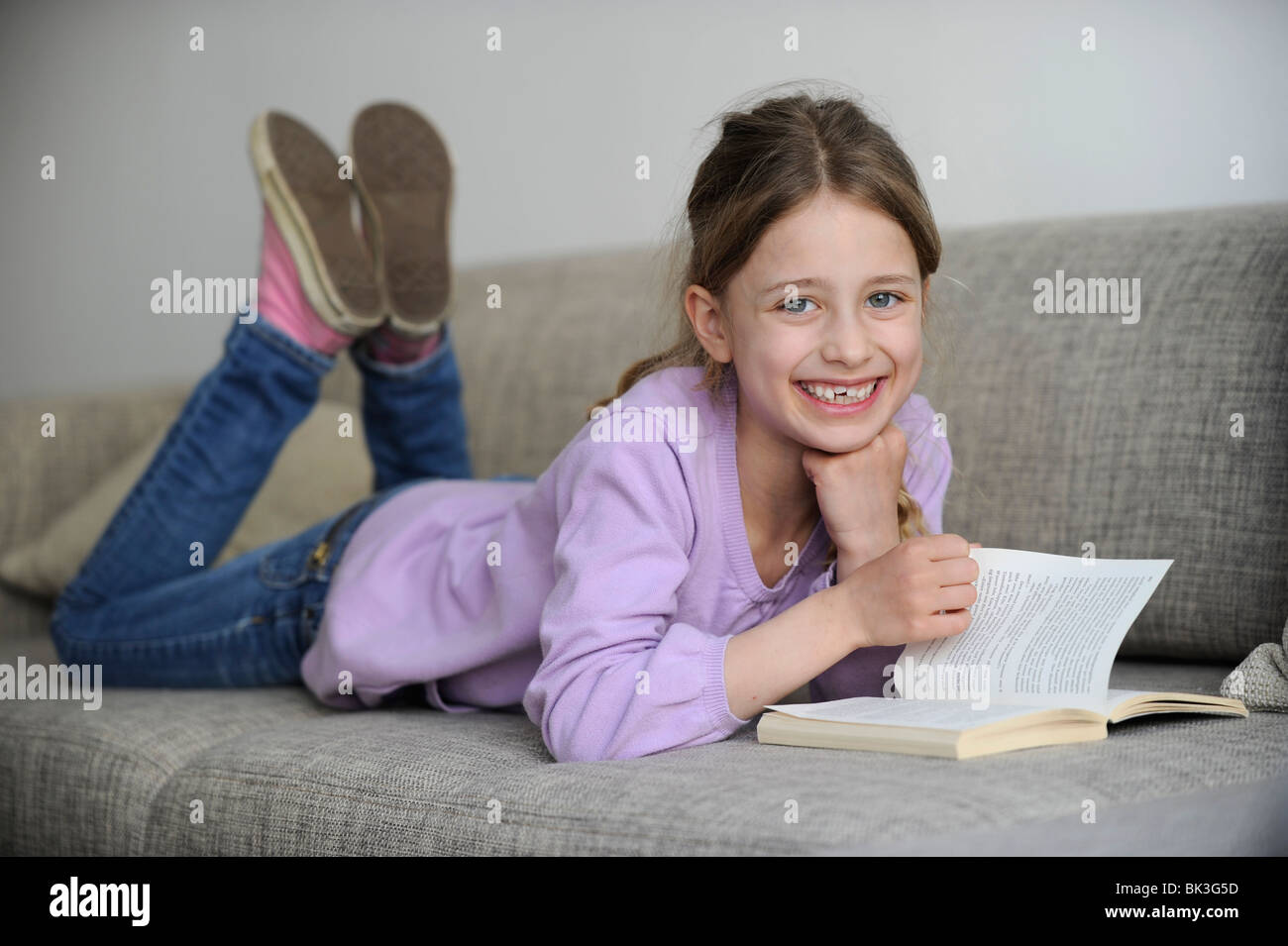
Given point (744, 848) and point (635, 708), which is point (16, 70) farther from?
point (744, 848)

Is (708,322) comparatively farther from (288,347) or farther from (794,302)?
(288,347)

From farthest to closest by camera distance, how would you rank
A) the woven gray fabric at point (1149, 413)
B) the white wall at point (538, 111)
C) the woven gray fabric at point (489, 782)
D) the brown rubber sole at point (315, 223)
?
the white wall at point (538, 111) → the brown rubber sole at point (315, 223) → the woven gray fabric at point (1149, 413) → the woven gray fabric at point (489, 782)

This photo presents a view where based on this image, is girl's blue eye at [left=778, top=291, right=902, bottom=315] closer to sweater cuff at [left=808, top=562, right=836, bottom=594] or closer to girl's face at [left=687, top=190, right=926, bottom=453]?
girl's face at [left=687, top=190, right=926, bottom=453]

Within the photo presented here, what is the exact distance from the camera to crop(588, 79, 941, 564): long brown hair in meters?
1.17

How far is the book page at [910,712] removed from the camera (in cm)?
98

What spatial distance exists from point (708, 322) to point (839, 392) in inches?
6.2

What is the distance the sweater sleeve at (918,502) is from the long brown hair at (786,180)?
0.17 feet

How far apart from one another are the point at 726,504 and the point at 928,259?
1.01 ft

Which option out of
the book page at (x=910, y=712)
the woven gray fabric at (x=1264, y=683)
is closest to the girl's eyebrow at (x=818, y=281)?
the book page at (x=910, y=712)

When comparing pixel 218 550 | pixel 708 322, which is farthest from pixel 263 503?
pixel 708 322

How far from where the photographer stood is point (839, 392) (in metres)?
1.20

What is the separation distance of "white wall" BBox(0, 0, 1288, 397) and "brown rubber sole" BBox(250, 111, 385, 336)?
0.66 m

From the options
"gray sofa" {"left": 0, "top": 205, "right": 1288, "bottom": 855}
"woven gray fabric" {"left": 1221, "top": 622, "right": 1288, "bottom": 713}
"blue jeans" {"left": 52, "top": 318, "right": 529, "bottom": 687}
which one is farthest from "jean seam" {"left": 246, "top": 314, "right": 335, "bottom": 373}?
"woven gray fabric" {"left": 1221, "top": 622, "right": 1288, "bottom": 713}

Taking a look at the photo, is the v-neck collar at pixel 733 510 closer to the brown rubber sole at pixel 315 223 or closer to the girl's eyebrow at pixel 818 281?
the girl's eyebrow at pixel 818 281
